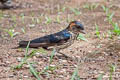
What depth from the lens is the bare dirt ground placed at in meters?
4.85

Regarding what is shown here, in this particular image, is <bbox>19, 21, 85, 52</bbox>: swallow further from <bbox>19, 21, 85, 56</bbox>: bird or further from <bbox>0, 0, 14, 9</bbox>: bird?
<bbox>0, 0, 14, 9</bbox>: bird

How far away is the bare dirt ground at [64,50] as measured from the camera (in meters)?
4.85

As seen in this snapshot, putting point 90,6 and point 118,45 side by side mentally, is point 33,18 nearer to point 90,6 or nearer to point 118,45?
point 90,6

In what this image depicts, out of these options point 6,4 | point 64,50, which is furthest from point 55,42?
point 6,4

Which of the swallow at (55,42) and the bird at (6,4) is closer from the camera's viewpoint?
the swallow at (55,42)

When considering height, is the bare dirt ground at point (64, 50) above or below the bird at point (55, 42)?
below

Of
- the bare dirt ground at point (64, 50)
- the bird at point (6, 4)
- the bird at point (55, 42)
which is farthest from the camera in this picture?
the bird at point (6, 4)

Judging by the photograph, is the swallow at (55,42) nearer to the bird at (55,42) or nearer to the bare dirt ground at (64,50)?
the bird at (55,42)

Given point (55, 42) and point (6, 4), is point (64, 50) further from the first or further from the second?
point (6, 4)

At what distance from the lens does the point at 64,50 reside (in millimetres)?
6301

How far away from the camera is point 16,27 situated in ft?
28.7

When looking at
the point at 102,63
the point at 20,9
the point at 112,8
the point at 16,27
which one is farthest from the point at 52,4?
the point at 102,63

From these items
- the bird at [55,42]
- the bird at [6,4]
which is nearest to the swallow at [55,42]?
the bird at [55,42]

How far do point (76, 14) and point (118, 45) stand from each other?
3997mm
